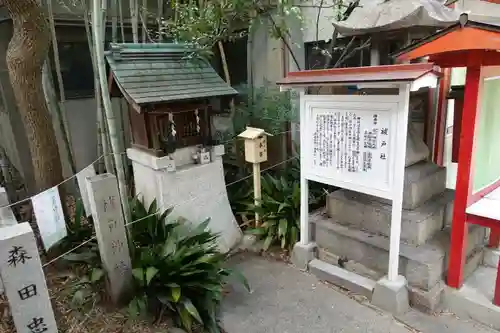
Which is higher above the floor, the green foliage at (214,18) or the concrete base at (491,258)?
the green foliage at (214,18)

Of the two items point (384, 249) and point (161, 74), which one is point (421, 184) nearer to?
point (384, 249)

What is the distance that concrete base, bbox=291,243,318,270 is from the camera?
503 centimetres

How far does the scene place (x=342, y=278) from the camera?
15.1 ft

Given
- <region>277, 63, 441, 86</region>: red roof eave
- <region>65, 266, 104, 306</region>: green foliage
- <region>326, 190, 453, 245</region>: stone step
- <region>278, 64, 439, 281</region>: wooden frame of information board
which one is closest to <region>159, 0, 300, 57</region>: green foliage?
<region>277, 63, 441, 86</region>: red roof eave

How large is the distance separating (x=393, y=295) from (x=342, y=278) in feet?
2.39

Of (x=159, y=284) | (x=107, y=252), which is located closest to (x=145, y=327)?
(x=159, y=284)

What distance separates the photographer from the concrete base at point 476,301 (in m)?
3.78

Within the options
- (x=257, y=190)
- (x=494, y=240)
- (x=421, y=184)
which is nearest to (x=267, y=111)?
(x=257, y=190)

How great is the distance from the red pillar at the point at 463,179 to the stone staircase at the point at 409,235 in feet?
0.57

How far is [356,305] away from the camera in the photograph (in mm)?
4273

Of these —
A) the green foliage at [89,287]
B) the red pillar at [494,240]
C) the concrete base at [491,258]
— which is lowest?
the concrete base at [491,258]

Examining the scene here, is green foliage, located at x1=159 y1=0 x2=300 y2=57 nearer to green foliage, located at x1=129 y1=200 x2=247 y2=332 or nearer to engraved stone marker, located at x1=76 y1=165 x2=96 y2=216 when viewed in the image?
engraved stone marker, located at x1=76 y1=165 x2=96 y2=216

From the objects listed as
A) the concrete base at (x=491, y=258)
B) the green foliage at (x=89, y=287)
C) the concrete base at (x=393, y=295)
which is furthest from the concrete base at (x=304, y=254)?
the green foliage at (x=89, y=287)

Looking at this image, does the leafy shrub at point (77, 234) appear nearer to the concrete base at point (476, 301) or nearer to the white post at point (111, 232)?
the white post at point (111, 232)
